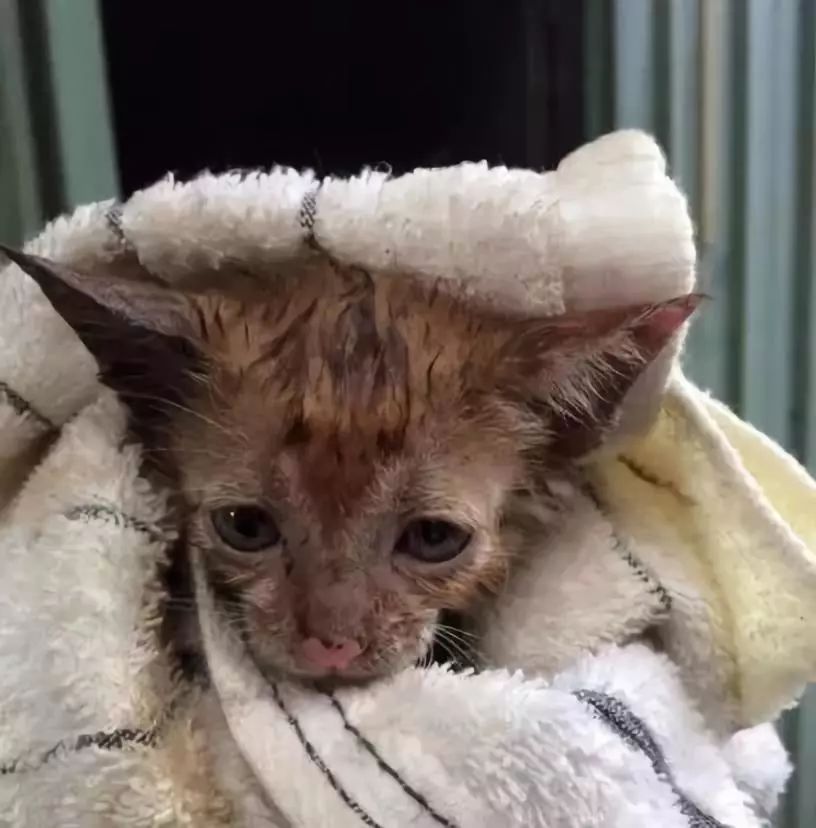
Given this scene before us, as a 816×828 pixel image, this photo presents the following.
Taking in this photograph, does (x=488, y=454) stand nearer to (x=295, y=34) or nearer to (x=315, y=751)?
(x=315, y=751)

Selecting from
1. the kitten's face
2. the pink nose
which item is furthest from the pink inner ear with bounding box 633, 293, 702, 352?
the pink nose

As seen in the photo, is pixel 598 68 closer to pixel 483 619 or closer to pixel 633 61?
pixel 633 61

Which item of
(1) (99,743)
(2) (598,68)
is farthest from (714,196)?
(1) (99,743)

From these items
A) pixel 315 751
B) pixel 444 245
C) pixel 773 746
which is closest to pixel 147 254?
pixel 444 245

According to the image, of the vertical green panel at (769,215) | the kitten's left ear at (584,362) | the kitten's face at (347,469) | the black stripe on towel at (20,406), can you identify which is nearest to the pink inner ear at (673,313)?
the kitten's left ear at (584,362)

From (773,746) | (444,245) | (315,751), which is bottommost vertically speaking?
(773,746)

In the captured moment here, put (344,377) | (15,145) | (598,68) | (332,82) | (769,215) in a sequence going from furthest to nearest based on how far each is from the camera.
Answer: (769,215)
(598,68)
(332,82)
(15,145)
(344,377)

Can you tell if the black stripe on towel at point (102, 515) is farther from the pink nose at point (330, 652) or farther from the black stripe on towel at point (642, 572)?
the black stripe on towel at point (642, 572)
